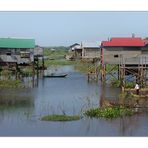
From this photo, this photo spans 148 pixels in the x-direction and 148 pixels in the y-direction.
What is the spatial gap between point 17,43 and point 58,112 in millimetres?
20373

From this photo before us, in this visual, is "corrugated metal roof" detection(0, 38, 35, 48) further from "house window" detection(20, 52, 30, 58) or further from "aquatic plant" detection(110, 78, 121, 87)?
"aquatic plant" detection(110, 78, 121, 87)

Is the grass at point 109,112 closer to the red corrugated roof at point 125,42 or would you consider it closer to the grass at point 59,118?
the grass at point 59,118

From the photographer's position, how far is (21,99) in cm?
2403

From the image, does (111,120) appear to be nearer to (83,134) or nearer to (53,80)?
(83,134)

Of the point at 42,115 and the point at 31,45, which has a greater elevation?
the point at 31,45

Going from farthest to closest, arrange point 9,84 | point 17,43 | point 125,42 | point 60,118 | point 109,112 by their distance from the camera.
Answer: point 17,43 → point 125,42 → point 9,84 → point 109,112 → point 60,118

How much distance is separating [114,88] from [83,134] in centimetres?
1403

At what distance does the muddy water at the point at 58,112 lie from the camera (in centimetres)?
1603

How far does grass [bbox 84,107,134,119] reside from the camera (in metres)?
18.0

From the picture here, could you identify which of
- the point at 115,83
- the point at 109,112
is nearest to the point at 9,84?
the point at 115,83

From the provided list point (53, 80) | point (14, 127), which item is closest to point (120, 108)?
point (14, 127)

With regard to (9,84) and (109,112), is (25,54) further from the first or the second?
(109,112)

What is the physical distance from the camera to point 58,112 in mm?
19531

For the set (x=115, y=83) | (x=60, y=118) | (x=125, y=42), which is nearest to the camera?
(x=60, y=118)
